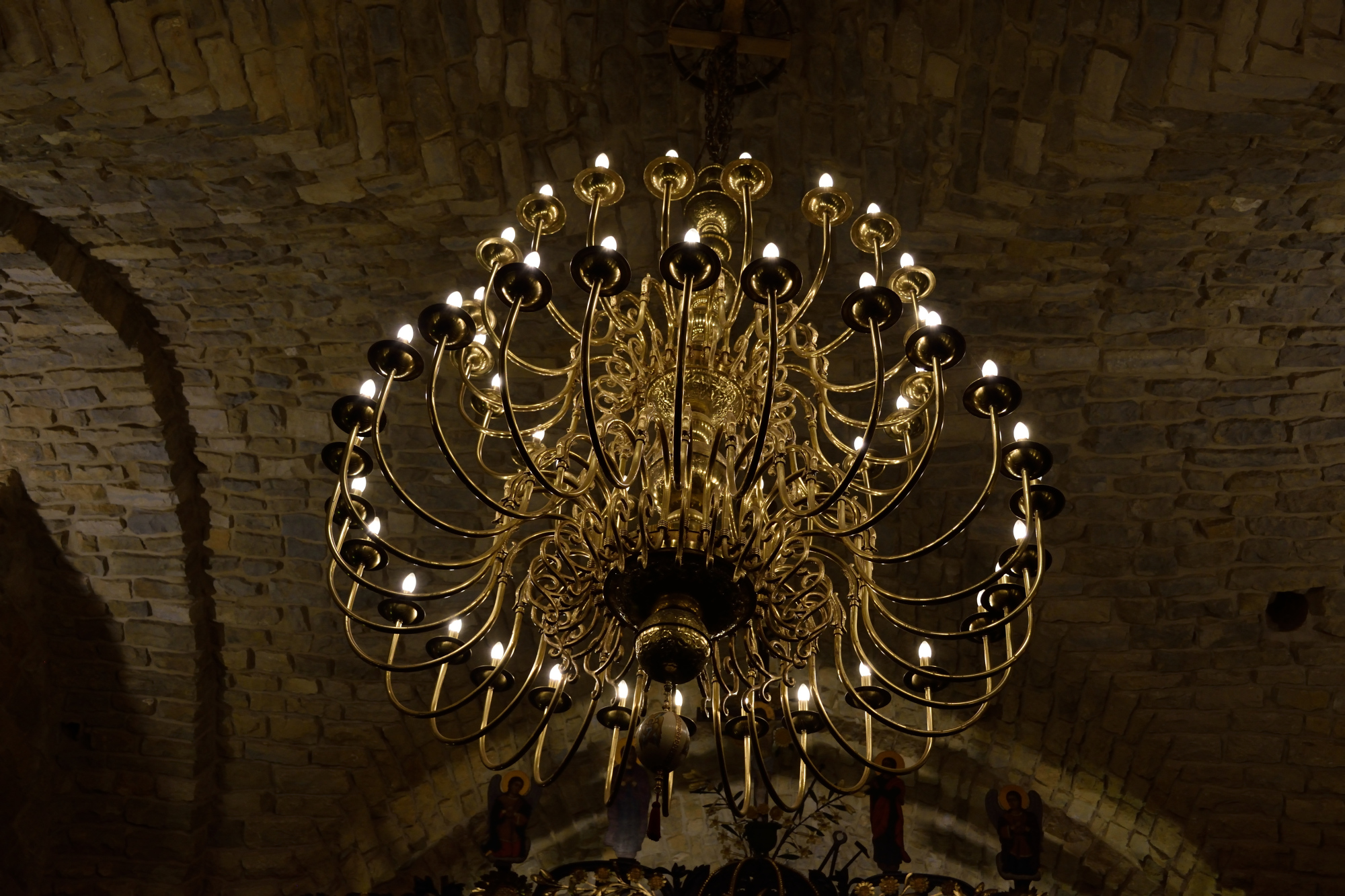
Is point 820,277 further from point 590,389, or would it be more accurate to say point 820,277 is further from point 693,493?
point 590,389

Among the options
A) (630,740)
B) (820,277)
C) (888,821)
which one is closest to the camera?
(630,740)

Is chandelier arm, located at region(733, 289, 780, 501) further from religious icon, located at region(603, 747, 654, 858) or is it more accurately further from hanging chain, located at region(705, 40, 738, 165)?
religious icon, located at region(603, 747, 654, 858)

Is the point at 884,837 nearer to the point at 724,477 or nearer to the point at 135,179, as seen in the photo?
the point at 724,477

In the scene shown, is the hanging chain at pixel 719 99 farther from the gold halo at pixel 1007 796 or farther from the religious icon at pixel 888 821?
the gold halo at pixel 1007 796

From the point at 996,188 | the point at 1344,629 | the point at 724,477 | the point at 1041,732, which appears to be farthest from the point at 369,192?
the point at 1344,629

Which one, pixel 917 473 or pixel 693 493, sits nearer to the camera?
pixel 917 473

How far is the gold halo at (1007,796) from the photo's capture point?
15.7 ft

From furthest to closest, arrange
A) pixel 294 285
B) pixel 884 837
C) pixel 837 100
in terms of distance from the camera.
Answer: pixel 884 837 < pixel 294 285 < pixel 837 100

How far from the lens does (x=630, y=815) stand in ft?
16.6

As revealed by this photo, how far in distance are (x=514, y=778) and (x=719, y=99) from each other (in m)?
3.09

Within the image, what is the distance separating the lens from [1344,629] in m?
4.64

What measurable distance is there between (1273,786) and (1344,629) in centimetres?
78

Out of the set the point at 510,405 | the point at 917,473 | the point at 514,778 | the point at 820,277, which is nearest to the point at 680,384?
the point at 510,405

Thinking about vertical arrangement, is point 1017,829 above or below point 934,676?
above
